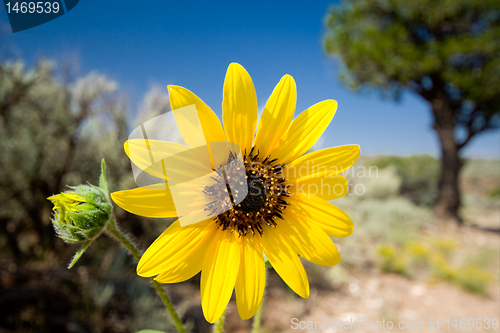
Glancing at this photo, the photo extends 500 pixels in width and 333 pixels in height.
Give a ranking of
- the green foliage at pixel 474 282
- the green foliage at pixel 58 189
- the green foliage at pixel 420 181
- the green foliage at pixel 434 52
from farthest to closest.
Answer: the green foliage at pixel 420 181 → the green foliage at pixel 434 52 → the green foliage at pixel 474 282 → the green foliage at pixel 58 189

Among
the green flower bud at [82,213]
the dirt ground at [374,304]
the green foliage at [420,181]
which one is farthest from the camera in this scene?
the green foliage at [420,181]

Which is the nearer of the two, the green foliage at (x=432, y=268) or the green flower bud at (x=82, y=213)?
the green flower bud at (x=82, y=213)

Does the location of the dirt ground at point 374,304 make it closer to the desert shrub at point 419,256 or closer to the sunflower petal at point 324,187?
the desert shrub at point 419,256

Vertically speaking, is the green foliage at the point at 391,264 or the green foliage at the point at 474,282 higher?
the green foliage at the point at 391,264

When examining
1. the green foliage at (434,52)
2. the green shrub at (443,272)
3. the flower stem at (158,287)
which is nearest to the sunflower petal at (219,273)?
the flower stem at (158,287)

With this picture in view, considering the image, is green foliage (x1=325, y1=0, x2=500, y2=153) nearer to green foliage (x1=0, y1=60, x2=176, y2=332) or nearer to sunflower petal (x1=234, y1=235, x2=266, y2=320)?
green foliage (x1=0, y1=60, x2=176, y2=332)

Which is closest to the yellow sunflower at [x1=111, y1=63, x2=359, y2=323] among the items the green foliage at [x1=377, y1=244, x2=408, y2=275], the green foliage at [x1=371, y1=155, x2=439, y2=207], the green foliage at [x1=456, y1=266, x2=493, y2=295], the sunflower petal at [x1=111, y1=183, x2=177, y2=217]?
the sunflower petal at [x1=111, y1=183, x2=177, y2=217]

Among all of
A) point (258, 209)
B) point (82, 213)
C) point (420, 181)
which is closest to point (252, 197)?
point (258, 209)
